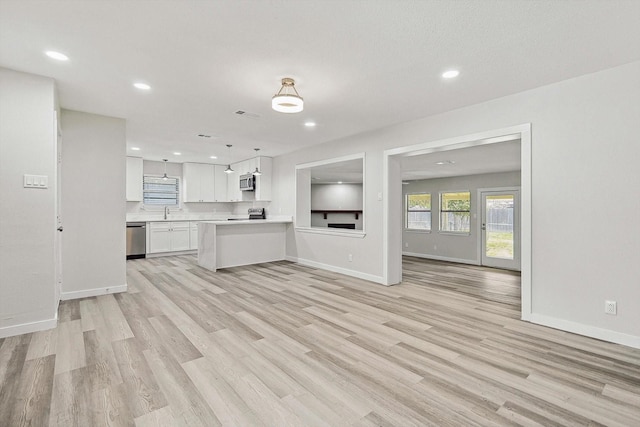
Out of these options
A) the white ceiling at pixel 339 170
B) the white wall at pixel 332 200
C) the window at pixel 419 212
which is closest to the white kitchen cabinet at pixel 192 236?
the white ceiling at pixel 339 170

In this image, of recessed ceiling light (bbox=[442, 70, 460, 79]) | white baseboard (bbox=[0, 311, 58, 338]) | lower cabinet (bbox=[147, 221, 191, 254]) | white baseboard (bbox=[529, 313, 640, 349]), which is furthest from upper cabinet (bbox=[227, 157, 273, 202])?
white baseboard (bbox=[529, 313, 640, 349])

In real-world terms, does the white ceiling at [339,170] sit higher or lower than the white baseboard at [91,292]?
higher

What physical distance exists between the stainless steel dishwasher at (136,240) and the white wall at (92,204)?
3.35 meters

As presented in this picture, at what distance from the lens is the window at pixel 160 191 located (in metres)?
8.34

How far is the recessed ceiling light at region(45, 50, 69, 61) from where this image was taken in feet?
8.56

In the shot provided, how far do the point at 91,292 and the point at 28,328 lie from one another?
4.10 ft

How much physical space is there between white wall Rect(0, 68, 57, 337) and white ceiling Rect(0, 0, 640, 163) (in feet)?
0.96

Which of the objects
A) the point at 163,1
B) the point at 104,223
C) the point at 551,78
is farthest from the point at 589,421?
the point at 104,223

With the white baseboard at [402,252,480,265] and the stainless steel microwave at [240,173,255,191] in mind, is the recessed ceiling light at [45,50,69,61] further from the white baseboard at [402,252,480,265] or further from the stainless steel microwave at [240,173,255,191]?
the white baseboard at [402,252,480,265]

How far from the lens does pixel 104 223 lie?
4.29 metres

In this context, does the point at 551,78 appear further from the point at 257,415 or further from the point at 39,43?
the point at 39,43

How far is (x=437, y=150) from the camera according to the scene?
14.2ft

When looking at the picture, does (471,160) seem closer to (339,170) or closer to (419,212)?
(339,170)

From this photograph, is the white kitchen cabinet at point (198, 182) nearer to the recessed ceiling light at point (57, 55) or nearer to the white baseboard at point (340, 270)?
the white baseboard at point (340, 270)
